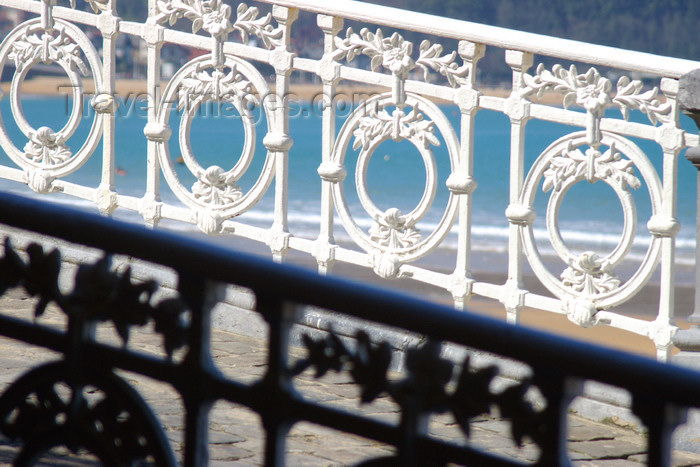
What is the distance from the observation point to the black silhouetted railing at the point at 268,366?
1.35 metres

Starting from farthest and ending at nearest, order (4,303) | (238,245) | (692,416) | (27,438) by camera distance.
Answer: (238,245)
(4,303)
(692,416)
(27,438)

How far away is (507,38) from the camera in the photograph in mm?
4250

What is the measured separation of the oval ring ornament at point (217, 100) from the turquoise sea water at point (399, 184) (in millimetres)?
409

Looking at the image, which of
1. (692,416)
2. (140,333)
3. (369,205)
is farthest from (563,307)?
(140,333)

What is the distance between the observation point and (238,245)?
17.0 m

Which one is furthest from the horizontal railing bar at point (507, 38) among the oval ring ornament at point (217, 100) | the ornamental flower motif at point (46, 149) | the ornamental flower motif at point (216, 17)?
the ornamental flower motif at point (46, 149)

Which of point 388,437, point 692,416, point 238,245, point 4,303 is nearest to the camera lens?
point 388,437

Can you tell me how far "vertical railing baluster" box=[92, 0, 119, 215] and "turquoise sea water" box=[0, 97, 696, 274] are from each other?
200 millimetres

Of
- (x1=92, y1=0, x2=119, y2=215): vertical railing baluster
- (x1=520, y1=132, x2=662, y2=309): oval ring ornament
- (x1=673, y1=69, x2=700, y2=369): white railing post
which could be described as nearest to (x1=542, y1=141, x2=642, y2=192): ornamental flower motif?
(x1=520, y1=132, x2=662, y2=309): oval ring ornament

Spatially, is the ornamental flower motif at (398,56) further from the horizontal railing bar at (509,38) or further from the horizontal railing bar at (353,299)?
the horizontal railing bar at (353,299)

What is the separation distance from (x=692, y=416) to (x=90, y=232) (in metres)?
2.77

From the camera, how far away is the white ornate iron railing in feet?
13.3

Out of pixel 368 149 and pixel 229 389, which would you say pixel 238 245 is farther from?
pixel 229 389

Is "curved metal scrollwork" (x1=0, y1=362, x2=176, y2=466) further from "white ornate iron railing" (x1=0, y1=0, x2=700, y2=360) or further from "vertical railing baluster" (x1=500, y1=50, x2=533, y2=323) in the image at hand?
"vertical railing baluster" (x1=500, y1=50, x2=533, y2=323)
